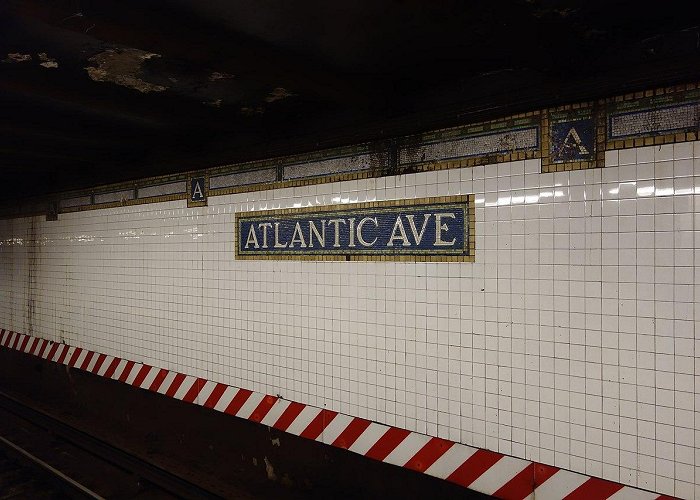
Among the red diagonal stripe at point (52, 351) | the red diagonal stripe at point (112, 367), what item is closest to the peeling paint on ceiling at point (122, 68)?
the red diagonal stripe at point (112, 367)

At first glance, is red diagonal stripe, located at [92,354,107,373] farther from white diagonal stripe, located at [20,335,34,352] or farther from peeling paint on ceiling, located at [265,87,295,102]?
peeling paint on ceiling, located at [265,87,295,102]

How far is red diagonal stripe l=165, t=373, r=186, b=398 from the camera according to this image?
581 cm

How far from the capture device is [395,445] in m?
3.98

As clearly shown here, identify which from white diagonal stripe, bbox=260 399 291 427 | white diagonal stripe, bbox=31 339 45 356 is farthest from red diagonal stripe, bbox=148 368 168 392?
white diagonal stripe, bbox=31 339 45 356

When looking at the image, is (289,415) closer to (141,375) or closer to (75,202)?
(141,375)

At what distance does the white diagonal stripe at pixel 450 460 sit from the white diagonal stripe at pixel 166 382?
361 cm

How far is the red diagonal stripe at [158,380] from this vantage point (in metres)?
6.01

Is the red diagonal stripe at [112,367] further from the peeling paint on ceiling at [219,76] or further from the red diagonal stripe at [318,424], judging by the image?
the peeling paint on ceiling at [219,76]

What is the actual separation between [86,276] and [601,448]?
23.9ft

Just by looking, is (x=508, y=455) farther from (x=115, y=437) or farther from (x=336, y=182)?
(x=115, y=437)

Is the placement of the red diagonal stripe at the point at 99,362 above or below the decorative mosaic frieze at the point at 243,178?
below

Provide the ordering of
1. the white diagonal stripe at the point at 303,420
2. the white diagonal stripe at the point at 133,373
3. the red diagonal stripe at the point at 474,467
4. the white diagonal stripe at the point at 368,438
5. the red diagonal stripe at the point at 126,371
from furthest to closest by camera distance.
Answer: the red diagonal stripe at the point at 126,371 < the white diagonal stripe at the point at 133,373 < the white diagonal stripe at the point at 303,420 < the white diagonal stripe at the point at 368,438 < the red diagonal stripe at the point at 474,467

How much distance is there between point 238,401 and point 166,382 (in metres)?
1.35

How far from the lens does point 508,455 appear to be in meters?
3.43
